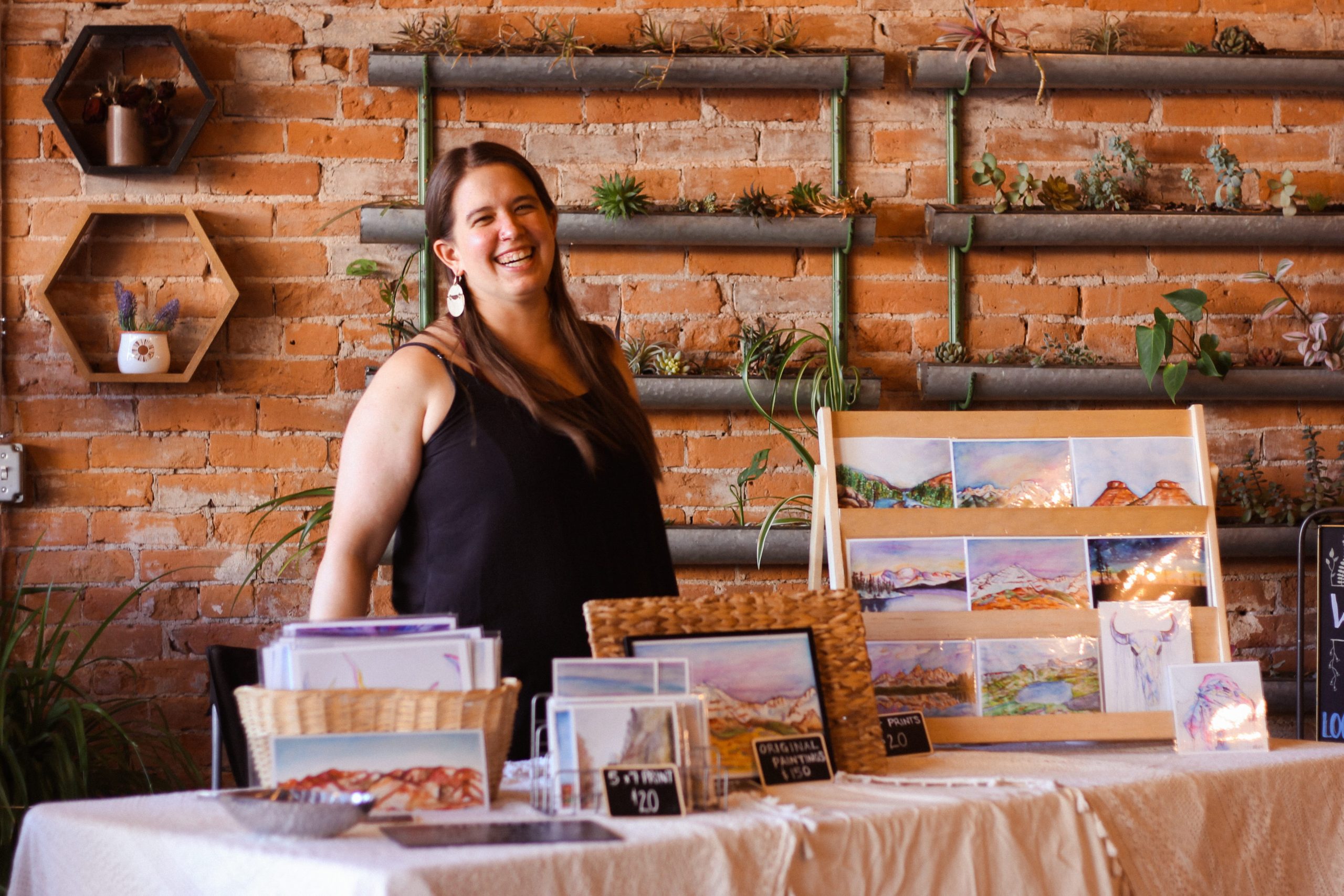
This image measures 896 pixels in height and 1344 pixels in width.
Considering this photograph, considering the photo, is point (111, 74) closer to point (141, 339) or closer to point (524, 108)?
point (141, 339)

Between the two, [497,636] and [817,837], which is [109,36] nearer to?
[497,636]

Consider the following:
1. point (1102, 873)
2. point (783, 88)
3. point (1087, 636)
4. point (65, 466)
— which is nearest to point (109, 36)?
point (65, 466)

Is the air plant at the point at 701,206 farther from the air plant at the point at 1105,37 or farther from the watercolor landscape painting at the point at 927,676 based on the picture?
the watercolor landscape painting at the point at 927,676

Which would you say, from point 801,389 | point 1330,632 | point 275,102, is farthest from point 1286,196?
point 275,102

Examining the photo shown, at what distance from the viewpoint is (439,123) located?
119 inches

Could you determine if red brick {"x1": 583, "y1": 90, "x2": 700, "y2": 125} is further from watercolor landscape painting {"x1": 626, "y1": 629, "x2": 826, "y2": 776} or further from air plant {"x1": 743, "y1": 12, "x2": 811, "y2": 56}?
watercolor landscape painting {"x1": 626, "y1": 629, "x2": 826, "y2": 776}

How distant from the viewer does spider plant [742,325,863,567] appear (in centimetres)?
288

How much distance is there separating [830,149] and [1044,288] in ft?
2.09

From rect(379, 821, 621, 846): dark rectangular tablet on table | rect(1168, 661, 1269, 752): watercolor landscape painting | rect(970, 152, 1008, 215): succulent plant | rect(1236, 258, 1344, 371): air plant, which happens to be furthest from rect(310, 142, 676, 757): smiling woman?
rect(1236, 258, 1344, 371): air plant

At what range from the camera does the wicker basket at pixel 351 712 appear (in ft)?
3.60

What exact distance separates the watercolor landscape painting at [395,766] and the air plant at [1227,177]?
259 centimetres

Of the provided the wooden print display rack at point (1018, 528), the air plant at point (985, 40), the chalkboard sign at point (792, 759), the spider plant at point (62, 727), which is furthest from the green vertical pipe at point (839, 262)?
the chalkboard sign at point (792, 759)

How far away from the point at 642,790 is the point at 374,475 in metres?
0.67

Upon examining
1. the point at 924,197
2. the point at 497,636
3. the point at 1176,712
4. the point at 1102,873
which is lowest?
the point at 1102,873
